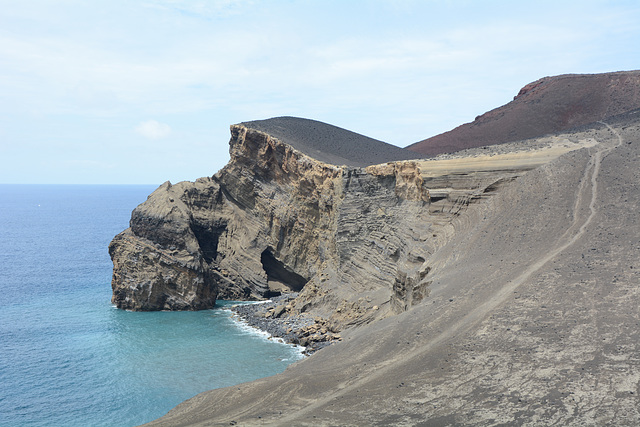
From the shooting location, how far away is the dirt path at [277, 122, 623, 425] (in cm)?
1961

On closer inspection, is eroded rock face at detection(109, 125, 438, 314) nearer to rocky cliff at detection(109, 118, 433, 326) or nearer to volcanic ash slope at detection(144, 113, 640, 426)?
rocky cliff at detection(109, 118, 433, 326)

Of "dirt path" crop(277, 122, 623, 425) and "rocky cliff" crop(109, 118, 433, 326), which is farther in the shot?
"rocky cliff" crop(109, 118, 433, 326)

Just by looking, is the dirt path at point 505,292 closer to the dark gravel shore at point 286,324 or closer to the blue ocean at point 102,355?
the blue ocean at point 102,355

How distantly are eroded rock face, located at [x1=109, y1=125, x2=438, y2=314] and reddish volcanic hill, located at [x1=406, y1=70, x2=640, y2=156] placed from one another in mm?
40393

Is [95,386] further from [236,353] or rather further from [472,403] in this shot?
[472,403]

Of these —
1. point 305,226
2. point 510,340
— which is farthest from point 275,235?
point 510,340

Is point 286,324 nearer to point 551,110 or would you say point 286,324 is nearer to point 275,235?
point 275,235

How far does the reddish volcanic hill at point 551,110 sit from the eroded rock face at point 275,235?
40.4m

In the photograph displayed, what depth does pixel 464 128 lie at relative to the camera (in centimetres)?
10106

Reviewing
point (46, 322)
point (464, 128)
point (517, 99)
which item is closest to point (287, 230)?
point (46, 322)

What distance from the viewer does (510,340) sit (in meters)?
20.1

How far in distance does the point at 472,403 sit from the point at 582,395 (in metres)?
3.06

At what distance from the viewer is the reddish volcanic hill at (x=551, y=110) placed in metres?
80.4

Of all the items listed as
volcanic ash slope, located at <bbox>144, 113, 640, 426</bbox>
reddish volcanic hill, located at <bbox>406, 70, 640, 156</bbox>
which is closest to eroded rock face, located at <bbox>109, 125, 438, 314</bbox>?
volcanic ash slope, located at <bbox>144, 113, 640, 426</bbox>
